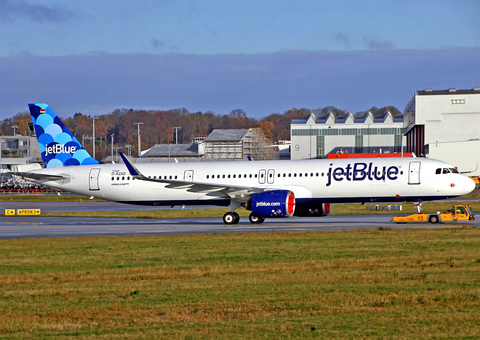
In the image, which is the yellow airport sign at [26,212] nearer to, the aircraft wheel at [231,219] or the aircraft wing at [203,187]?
the aircraft wing at [203,187]

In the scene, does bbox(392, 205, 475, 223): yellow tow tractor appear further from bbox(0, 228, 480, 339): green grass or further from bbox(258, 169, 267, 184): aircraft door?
bbox(0, 228, 480, 339): green grass

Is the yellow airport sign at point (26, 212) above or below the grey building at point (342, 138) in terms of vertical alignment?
below

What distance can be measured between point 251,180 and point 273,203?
12.0 ft

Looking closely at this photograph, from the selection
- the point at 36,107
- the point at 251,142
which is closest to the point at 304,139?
the point at 251,142

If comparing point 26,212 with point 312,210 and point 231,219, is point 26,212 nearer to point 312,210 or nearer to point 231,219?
point 231,219

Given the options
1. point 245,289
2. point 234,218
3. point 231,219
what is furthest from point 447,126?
Result: point 245,289

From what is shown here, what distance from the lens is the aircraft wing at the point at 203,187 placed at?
3722 cm

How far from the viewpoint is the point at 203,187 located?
3788 cm

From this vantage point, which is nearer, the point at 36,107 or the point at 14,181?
the point at 36,107

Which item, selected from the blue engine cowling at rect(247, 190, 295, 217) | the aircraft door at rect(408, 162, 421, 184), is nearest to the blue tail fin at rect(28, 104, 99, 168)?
the blue engine cowling at rect(247, 190, 295, 217)

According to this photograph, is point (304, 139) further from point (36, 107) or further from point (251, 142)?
point (36, 107)

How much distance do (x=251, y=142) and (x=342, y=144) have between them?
31700 millimetres

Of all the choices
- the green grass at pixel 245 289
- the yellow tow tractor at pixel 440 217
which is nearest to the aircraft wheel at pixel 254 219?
the yellow tow tractor at pixel 440 217

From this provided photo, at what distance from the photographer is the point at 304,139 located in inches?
5605
